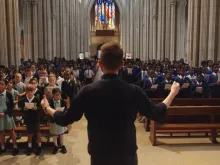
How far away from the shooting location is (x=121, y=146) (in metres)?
2.92

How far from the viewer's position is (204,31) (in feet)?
54.1

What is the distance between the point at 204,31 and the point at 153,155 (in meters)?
10.5

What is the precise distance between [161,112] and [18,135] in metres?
7.02

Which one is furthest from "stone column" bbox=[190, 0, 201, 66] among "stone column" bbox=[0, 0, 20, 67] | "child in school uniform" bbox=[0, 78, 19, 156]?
"child in school uniform" bbox=[0, 78, 19, 156]

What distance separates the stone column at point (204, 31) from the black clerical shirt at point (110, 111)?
14.3m

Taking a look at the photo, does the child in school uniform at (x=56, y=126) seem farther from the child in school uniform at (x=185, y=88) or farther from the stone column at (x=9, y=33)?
the stone column at (x=9, y=33)

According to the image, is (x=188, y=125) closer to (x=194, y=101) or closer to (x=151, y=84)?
(x=194, y=101)

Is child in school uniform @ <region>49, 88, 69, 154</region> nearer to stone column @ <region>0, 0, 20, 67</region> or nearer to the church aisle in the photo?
the church aisle

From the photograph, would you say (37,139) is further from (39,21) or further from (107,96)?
(39,21)

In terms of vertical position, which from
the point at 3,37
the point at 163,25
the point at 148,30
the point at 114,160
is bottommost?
the point at 114,160

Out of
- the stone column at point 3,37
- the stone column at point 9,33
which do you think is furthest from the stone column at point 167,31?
the stone column at point 3,37

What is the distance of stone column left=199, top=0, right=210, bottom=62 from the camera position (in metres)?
16.4

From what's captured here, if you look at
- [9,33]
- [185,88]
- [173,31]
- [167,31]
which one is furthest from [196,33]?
[167,31]

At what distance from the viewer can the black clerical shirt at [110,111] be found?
2891 mm
